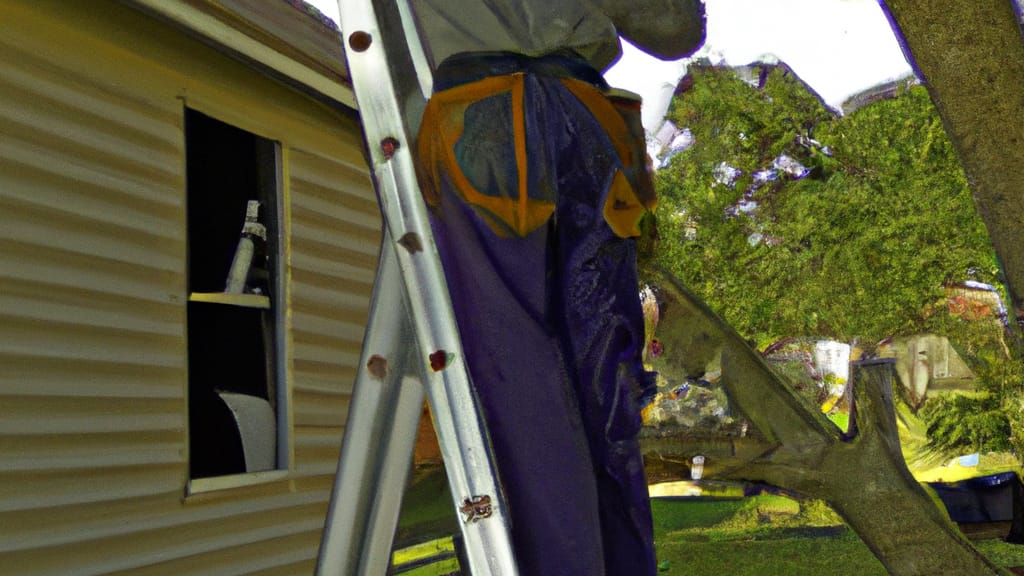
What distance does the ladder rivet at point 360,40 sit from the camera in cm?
133

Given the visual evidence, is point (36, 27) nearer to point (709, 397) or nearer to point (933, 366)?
point (709, 397)

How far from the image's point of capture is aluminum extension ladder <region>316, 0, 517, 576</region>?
4.10 feet

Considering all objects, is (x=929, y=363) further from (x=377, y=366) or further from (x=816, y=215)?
(x=377, y=366)

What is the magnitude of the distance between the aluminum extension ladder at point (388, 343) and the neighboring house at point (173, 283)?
6.19 feet

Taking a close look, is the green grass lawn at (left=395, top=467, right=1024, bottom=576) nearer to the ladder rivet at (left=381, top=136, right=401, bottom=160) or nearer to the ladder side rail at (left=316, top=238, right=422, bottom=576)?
the ladder side rail at (left=316, top=238, right=422, bottom=576)

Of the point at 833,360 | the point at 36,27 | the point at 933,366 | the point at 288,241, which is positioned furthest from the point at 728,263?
the point at 36,27

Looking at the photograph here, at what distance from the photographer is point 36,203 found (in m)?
2.87

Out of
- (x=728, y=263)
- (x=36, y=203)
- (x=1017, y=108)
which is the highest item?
(x=728, y=263)

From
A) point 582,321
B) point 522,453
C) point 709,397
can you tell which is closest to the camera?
point 522,453

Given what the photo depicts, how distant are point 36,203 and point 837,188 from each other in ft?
70.2

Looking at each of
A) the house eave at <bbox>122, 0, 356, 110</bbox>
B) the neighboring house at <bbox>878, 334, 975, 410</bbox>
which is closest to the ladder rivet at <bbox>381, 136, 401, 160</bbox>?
the house eave at <bbox>122, 0, 356, 110</bbox>

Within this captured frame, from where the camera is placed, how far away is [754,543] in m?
15.3

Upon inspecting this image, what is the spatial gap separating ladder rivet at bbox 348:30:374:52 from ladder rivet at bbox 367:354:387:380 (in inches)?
17.8

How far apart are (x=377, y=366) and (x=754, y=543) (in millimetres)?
15239
